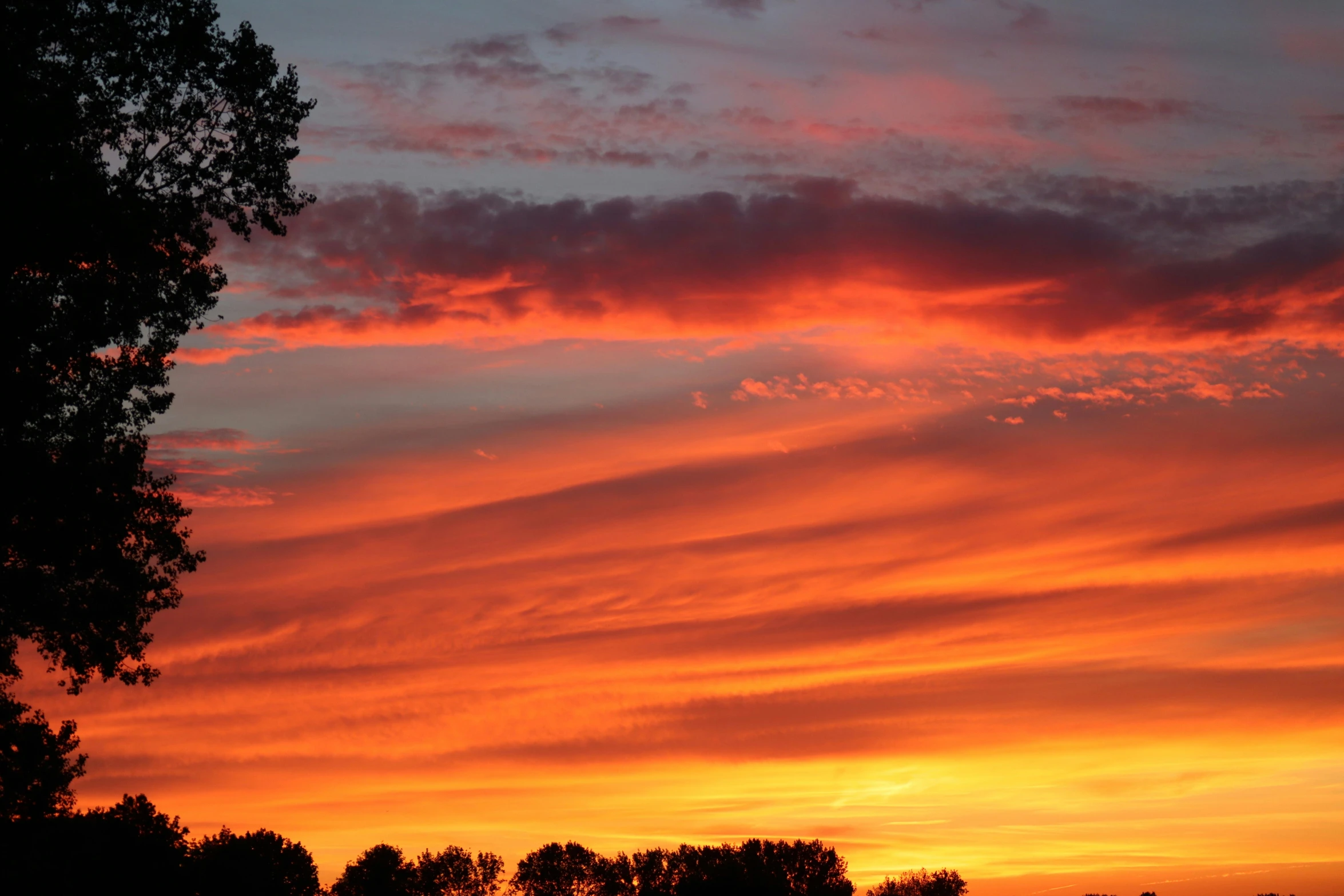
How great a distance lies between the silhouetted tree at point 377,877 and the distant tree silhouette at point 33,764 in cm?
12235

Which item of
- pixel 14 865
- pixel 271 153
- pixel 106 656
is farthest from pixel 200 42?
pixel 14 865

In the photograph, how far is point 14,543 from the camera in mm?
29484

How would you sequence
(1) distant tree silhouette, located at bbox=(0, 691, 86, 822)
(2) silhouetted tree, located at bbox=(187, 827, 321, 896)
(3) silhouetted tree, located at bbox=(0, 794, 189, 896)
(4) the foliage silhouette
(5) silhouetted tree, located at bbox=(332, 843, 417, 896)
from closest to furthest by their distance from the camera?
(4) the foliage silhouette < (1) distant tree silhouette, located at bbox=(0, 691, 86, 822) < (3) silhouetted tree, located at bbox=(0, 794, 189, 896) < (2) silhouetted tree, located at bbox=(187, 827, 321, 896) < (5) silhouetted tree, located at bbox=(332, 843, 417, 896)

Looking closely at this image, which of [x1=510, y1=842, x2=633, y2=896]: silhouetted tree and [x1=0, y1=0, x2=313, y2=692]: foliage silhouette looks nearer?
[x1=0, y1=0, x2=313, y2=692]: foliage silhouette

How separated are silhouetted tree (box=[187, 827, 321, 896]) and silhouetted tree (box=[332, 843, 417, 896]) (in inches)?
1067

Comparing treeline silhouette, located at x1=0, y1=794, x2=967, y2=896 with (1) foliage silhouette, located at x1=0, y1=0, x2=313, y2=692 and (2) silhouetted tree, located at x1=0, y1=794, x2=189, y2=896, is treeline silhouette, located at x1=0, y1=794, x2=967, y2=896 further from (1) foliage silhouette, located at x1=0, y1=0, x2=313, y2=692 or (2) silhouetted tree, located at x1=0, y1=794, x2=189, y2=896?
(1) foliage silhouette, located at x1=0, y1=0, x2=313, y2=692

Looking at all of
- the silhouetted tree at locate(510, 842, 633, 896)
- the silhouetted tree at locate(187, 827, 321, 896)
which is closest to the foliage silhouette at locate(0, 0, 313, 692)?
the silhouetted tree at locate(187, 827, 321, 896)

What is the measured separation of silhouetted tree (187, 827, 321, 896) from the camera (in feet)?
419

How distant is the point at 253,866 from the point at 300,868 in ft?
25.6

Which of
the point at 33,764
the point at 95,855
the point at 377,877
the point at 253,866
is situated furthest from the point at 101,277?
the point at 377,877

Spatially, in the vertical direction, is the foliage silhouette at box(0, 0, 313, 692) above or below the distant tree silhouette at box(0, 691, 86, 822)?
above

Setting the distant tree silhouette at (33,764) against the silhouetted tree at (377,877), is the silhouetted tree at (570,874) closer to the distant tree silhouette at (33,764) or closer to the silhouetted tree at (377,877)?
the silhouetted tree at (377,877)

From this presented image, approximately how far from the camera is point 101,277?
95.6ft

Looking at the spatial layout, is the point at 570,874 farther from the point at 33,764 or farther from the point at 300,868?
the point at 33,764
